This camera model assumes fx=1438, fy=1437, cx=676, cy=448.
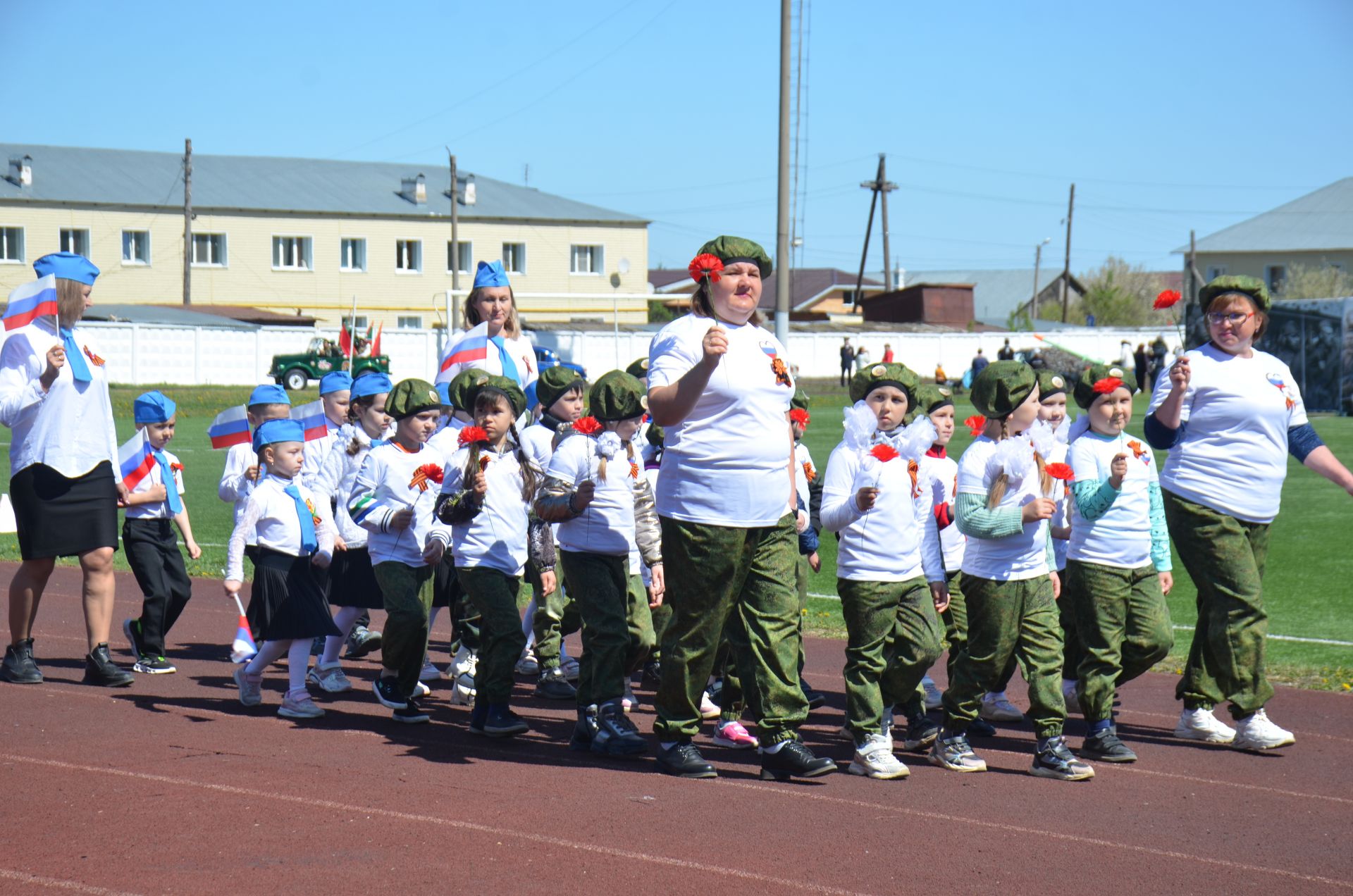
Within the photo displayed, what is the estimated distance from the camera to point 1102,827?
5.22m

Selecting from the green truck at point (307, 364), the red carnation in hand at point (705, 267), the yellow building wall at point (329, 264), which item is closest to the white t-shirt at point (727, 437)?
the red carnation in hand at point (705, 267)

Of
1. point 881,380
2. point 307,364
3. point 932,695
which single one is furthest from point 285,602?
point 307,364

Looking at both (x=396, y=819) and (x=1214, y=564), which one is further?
(x=1214, y=564)

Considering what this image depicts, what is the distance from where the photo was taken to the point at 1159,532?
23.2 ft

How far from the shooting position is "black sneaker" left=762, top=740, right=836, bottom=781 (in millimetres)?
5738

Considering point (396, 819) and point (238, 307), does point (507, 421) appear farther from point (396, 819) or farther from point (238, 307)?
point (238, 307)

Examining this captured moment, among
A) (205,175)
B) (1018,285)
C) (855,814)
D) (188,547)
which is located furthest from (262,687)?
(1018,285)

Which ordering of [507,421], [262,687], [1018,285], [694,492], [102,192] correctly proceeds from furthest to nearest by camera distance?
[1018,285] → [102,192] → [262,687] → [507,421] → [694,492]

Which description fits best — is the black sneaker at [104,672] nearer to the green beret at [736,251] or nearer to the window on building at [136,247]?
the green beret at [736,251]

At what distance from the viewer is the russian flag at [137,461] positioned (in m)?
8.28

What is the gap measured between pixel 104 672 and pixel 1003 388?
4741mm

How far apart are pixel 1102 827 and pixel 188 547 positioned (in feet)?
17.9

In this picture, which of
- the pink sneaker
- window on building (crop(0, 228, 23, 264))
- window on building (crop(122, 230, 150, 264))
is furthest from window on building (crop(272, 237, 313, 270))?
the pink sneaker

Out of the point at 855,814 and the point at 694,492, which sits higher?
the point at 694,492
